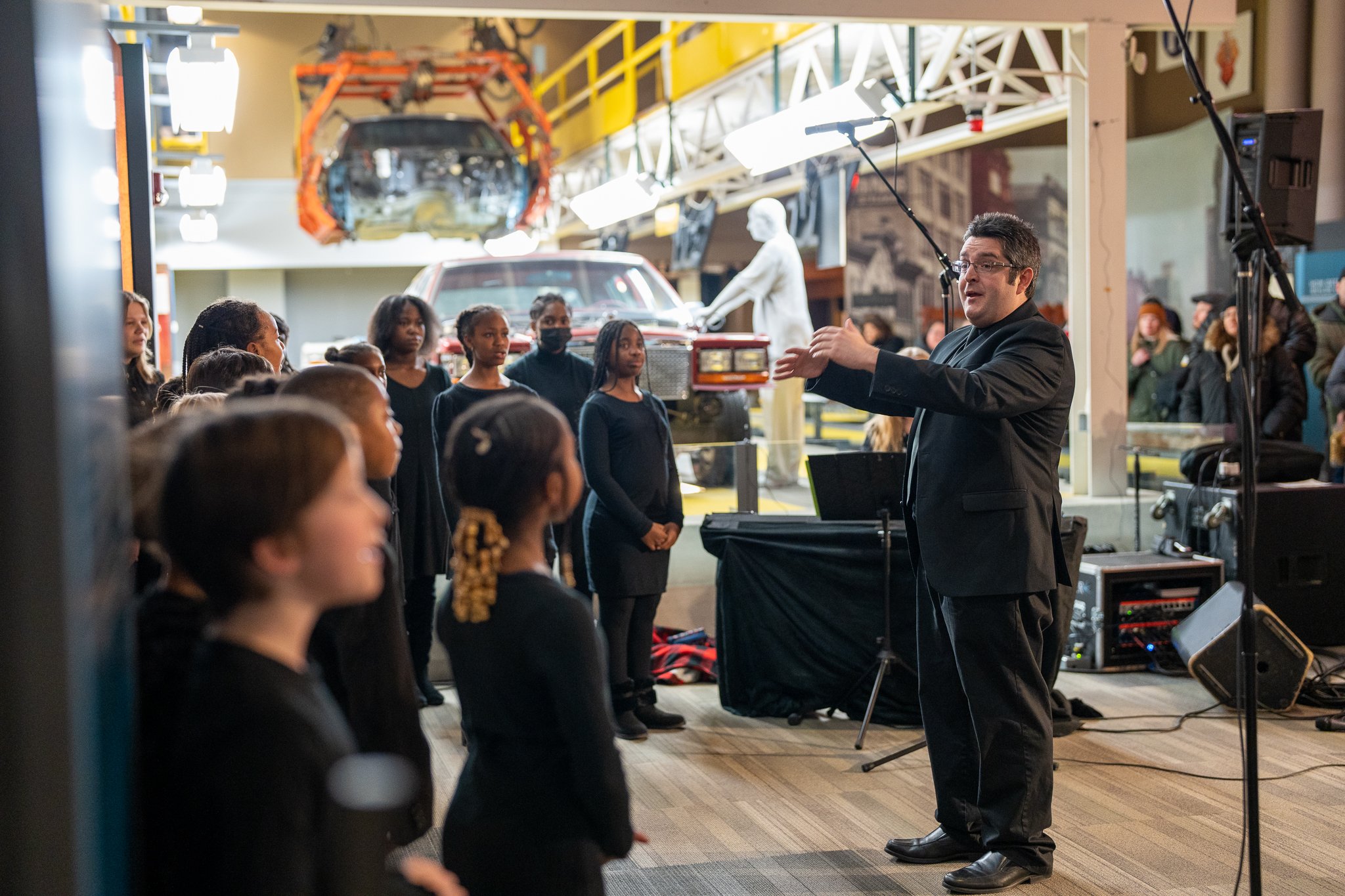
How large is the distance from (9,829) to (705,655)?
5449mm

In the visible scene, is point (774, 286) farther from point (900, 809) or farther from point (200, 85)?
point (900, 809)

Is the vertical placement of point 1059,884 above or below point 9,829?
below

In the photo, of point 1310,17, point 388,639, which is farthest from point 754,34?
point 388,639

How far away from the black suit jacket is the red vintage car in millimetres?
3039

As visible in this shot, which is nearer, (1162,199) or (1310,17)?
(1310,17)

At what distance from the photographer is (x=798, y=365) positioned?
3.48 metres

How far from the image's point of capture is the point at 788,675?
553 cm

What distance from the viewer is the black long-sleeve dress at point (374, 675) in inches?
67.6

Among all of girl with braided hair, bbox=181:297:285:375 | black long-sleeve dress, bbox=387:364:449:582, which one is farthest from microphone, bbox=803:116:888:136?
girl with braided hair, bbox=181:297:285:375

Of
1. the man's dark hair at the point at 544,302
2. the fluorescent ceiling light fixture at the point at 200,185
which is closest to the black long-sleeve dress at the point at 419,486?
the man's dark hair at the point at 544,302

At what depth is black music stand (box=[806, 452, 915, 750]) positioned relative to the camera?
5.25m

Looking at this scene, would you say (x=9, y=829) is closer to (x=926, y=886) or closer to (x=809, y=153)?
(x=926, y=886)

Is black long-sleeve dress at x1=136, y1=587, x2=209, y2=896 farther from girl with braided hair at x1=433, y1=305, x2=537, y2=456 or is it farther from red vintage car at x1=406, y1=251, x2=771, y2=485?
red vintage car at x1=406, y1=251, x2=771, y2=485

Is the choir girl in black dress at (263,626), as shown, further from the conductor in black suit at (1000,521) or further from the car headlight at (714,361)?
the car headlight at (714,361)
